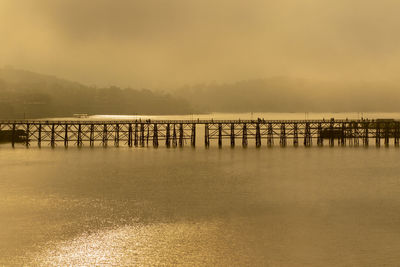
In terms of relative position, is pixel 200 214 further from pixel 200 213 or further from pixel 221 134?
pixel 221 134

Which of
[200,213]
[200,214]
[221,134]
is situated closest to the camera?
[200,214]

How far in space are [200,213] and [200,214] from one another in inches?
9.3

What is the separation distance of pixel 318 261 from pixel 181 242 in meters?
6.46

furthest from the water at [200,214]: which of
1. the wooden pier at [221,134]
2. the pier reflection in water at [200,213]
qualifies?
the wooden pier at [221,134]

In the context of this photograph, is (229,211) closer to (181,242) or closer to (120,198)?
(181,242)

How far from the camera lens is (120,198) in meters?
30.6

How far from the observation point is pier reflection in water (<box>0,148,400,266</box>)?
18781mm

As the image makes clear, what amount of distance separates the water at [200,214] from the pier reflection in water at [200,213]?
7 centimetres

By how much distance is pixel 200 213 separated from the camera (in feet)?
84.9

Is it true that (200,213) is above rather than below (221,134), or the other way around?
below

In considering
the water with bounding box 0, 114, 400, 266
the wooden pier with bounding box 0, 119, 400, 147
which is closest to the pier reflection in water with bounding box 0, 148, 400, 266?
the water with bounding box 0, 114, 400, 266

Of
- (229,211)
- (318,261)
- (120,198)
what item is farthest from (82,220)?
(318,261)

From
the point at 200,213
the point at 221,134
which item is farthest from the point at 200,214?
the point at 221,134

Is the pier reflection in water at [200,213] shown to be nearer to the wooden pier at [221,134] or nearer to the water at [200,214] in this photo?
the water at [200,214]
